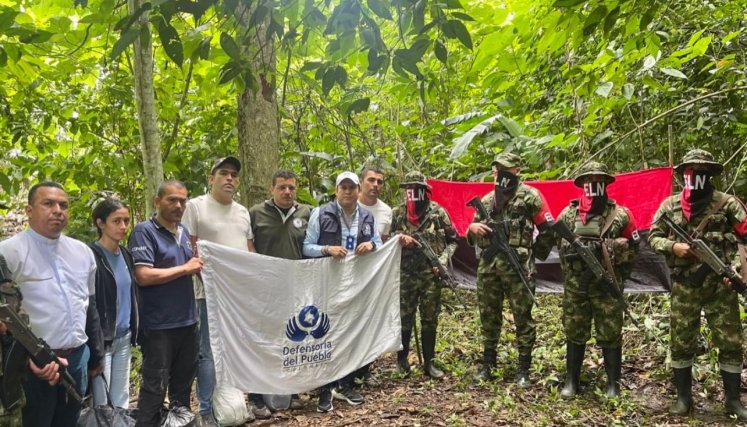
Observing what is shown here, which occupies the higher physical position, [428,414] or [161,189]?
[161,189]

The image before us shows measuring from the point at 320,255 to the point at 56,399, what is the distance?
7.47 feet

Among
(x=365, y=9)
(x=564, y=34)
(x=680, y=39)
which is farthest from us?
(x=680, y=39)

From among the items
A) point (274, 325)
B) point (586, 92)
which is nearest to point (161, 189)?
point (274, 325)

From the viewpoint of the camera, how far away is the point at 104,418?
125 inches

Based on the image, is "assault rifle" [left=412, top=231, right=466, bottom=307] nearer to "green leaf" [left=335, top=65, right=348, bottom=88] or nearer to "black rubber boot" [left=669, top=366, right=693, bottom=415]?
"black rubber boot" [left=669, top=366, right=693, bottom=415]

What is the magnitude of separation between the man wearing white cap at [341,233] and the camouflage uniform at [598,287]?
1.91 meters

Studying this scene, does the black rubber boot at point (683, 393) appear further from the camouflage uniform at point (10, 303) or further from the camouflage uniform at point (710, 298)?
the camouflage uniform at point (10, 303)

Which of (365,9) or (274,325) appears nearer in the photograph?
(365,9)

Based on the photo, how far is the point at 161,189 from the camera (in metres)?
3.62

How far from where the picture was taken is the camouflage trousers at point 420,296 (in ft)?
17.2

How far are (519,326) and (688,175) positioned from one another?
2039 mm

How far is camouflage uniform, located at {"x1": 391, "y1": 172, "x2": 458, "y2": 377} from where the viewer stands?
5.25 metres

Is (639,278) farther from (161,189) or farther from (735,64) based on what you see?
(161,189)

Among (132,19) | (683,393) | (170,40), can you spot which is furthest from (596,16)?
(683,393)
